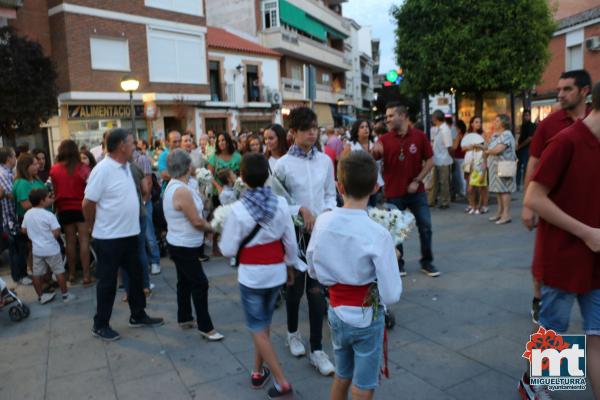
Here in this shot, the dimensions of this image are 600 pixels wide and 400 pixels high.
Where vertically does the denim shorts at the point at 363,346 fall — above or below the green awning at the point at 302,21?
below

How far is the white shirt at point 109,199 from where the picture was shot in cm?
441

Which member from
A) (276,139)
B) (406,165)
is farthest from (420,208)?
(276,139)

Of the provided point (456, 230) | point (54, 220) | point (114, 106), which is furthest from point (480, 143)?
point (114, 106)

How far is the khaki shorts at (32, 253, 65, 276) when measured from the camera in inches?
223

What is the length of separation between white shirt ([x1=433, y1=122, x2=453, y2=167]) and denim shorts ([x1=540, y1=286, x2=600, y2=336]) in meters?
7.77

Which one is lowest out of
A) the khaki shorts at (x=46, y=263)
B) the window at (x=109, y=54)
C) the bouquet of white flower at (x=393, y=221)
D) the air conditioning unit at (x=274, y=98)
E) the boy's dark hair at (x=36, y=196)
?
the khaki shorts at (x=46, y=263)

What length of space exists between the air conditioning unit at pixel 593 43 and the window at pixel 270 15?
18.6 m

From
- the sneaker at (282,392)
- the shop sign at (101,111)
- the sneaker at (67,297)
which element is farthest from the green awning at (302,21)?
the sneaker at (282,392)

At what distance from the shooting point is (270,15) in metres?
31.9

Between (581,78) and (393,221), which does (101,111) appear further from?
(581,78)

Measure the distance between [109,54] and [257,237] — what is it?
63.8ft

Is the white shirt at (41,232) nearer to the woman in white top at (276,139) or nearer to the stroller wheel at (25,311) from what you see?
the stroller wheel at (25,311)

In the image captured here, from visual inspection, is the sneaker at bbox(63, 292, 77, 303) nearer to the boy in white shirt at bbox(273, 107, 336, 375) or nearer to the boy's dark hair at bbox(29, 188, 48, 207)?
the boy's dark hair at bbox(29, 188, 48, 207)

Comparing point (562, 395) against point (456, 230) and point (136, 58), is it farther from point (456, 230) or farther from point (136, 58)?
point (136, 58)
